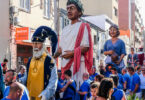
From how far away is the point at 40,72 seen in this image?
16.3 ft

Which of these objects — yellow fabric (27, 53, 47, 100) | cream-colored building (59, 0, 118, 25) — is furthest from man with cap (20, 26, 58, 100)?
cream-colored building (59, 0, 118, 25)

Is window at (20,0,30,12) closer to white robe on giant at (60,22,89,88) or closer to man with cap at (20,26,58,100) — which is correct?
white robe on giant at (60,22,89,88)

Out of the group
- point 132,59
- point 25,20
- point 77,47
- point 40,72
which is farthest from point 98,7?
point 40,72

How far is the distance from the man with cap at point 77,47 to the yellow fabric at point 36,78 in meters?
0.61

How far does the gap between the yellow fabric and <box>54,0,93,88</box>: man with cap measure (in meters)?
0.61

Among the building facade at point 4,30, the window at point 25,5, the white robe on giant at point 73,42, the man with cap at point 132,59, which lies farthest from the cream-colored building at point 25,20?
the white robe on giant at point 73,42

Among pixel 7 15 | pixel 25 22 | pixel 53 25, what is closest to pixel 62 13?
pixel 53 25

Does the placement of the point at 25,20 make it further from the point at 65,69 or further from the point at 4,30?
the point at 65,69

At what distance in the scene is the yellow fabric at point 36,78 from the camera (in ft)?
16.2

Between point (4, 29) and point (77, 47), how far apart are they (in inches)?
408

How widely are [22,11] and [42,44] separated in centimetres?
1168

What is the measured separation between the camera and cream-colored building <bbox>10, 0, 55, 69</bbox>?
1543 cm

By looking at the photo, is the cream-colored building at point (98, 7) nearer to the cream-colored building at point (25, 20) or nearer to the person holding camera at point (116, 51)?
the cream-colored building at point (25, 20)

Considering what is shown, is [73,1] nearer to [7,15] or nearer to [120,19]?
[7,15]
